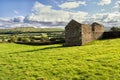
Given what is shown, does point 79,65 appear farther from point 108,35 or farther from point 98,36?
point 108,35

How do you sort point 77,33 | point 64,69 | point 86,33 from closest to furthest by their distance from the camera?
point 64,69, point 77,33, point 86,33

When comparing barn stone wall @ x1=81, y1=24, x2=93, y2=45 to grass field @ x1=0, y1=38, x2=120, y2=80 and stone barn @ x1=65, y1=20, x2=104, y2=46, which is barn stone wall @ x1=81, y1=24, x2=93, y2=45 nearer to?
stone barn @ x1=65, y1=20, x2=104, y2=46

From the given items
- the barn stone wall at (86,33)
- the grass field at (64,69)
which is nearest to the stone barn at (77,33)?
the barn stone wall at (86,33)

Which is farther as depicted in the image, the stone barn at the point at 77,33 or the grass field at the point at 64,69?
the stone barn at the point at 77,33

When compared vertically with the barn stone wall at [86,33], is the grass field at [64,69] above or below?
below

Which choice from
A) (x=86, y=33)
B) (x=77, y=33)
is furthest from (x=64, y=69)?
(x=86, y=33)

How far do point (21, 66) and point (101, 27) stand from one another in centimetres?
3843

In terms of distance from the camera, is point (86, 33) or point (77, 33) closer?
point (77, 33)

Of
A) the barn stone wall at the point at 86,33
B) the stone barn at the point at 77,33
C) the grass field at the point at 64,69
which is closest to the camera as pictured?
the grass field at the point at 64,69

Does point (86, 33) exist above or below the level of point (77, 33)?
below

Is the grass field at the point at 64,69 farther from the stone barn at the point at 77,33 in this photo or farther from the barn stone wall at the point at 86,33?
the barn stone wall at the point at 86,33

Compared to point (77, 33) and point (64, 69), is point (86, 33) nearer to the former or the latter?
point (77, 33)

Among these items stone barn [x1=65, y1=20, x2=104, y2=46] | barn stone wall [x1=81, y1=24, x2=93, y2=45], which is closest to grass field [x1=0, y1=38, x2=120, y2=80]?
stone barn [x1=65, y1=20, x2=104, y2=46]

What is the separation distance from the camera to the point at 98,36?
5872cm
